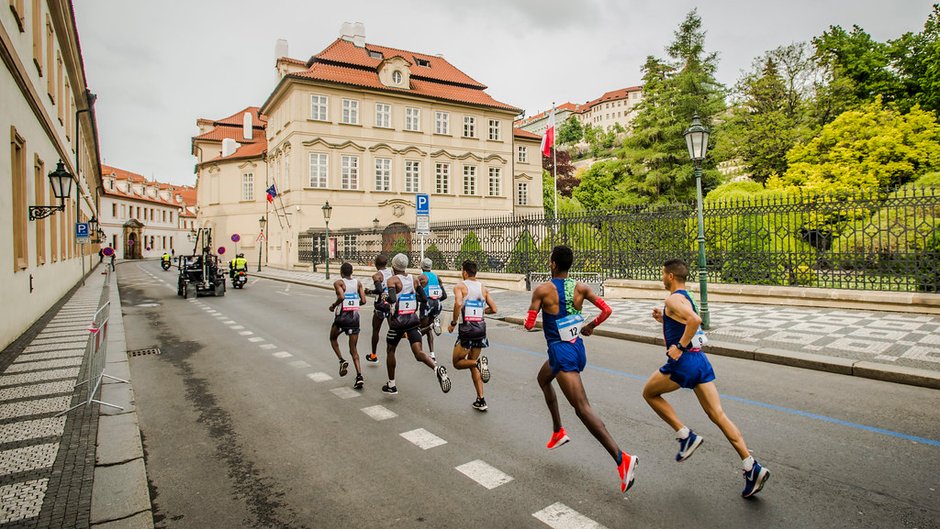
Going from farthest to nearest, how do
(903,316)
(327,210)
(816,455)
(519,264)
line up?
(327,210)
(519,264)
(903,316)
(816,455)

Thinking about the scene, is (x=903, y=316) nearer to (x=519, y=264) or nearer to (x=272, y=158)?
(x=519, y=264)

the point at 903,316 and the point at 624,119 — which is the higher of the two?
the point at 624,119

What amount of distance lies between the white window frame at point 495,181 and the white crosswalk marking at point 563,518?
44578 mm

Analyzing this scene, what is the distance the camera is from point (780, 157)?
3941 cm

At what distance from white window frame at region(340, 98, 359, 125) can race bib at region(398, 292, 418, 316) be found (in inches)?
1408

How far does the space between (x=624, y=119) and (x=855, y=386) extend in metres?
138

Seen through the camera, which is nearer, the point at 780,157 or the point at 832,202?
the point at 832,202

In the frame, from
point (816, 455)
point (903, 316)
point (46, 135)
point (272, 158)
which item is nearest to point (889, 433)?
point (816, 455)

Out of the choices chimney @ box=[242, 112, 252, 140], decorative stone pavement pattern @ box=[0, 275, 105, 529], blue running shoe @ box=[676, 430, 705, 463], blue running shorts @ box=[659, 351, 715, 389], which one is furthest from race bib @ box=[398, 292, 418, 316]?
chimney @ box=[242, 112, 252, 140]

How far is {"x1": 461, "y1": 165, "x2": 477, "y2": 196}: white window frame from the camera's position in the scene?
45.9 meters

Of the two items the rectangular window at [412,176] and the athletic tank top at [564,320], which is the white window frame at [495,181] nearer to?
the rectangular window at [412,176]

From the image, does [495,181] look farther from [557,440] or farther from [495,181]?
[557,440]

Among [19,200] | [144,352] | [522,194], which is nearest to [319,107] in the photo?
[522,194]

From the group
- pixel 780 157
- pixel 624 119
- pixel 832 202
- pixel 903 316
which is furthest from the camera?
pixel 624 119
